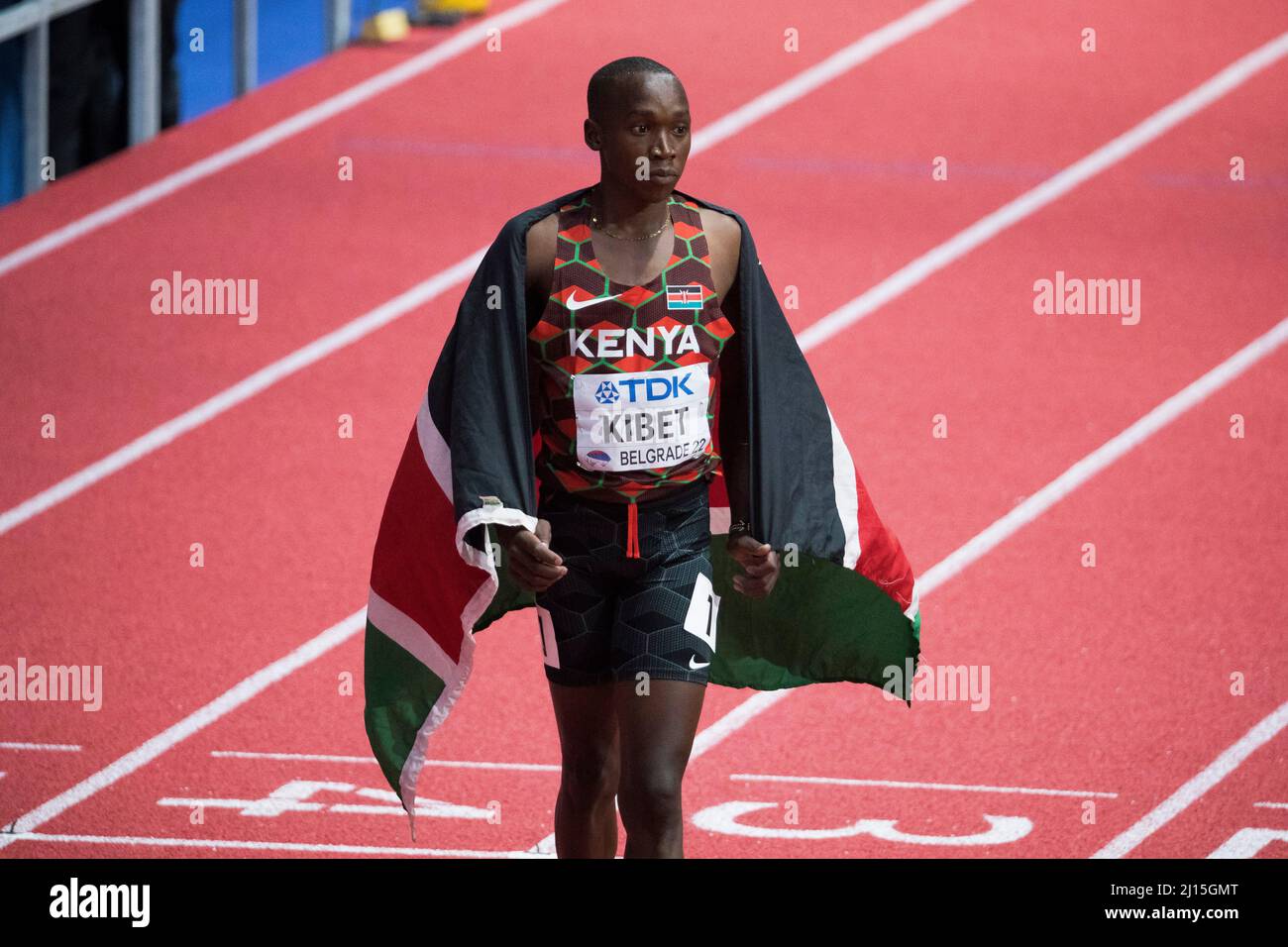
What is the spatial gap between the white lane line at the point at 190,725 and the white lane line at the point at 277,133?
5.16m

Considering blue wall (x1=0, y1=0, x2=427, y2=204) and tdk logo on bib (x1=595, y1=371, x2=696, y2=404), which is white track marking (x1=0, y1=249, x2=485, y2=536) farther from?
tdk logo on bib (x1=595, y1=371, x2=696, y2=404)

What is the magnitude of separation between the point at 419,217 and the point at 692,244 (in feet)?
27.8

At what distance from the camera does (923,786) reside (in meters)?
6.38

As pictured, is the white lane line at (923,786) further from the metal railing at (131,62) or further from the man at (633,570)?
the metal railing at (131,62)

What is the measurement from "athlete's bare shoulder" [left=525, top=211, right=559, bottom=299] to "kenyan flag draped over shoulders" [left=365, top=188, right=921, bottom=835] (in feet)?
0.11

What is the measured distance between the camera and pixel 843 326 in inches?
437

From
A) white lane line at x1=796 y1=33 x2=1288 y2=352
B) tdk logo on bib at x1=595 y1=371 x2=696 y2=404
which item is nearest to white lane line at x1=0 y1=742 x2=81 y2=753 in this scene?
tdk logo on bib at x1=595 y1=371 x2=696 y2=404

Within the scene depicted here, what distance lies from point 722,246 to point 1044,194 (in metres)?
8.97

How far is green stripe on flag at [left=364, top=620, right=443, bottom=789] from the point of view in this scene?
4629 millimetres

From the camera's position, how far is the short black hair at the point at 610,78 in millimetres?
4262

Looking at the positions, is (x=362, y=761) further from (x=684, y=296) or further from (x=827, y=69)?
(x=827, y=69)

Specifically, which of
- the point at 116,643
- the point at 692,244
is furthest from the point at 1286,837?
the point at 116,643

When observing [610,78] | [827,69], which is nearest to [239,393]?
[610,78]

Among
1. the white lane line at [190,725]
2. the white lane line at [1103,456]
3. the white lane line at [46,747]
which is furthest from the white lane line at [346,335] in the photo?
the white lane line at [1103,456]
